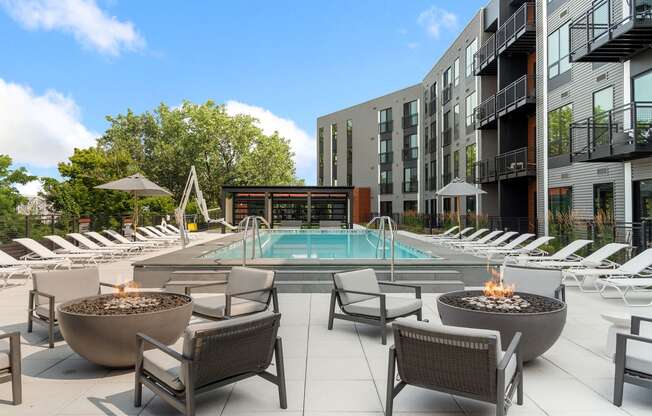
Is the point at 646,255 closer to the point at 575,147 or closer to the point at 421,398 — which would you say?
the point at 421,398

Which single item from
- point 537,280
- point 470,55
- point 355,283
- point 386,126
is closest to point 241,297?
point 355,283

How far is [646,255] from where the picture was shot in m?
9.34

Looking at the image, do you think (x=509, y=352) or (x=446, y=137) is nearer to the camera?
(x=509, y=352)

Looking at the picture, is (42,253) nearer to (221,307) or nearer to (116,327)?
(221,307)

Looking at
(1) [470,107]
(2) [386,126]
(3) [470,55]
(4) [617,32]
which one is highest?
(3) [470,55]

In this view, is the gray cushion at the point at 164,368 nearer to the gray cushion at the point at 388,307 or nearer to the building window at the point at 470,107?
the gray cushion at the point at 388,307

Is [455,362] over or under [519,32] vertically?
under

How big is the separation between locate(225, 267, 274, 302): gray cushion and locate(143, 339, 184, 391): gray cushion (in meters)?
2.39

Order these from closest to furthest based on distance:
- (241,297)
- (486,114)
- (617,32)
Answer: (241,297) → (617,32) → (486,114)

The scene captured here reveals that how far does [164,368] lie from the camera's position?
379 centimetres

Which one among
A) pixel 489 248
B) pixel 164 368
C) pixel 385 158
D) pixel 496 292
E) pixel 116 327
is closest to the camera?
pixel 164 368

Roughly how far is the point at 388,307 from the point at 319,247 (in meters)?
12.6

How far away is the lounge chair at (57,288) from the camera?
5996 mm

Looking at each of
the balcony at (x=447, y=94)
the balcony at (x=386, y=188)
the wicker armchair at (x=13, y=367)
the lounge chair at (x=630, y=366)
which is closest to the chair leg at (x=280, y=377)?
the wicker armchair at (x=13, y=367)
